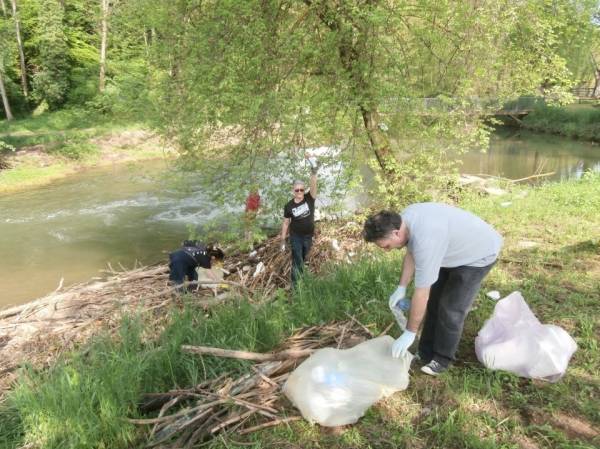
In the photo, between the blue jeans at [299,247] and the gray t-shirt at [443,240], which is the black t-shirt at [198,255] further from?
the gray t-shirt at [443,240]

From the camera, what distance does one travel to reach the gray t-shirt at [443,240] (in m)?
2.59

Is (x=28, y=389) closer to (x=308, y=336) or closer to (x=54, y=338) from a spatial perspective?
(x=308, y=336)

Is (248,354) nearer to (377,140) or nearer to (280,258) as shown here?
(280,258)

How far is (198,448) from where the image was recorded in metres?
2.59

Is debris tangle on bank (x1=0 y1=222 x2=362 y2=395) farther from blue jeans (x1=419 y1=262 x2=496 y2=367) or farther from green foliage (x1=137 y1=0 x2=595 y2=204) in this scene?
blue jeans (x1=419 y1=262 x2=496 y2=367)

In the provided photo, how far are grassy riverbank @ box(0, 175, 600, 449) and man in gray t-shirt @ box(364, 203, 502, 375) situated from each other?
290 millimetres

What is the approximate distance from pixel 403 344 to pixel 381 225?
0.82 m

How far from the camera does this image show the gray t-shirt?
8.50 ft

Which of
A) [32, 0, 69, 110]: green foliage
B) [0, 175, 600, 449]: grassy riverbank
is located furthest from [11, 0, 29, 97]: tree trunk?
[0, 175, 600, 449]: grassy riverbank

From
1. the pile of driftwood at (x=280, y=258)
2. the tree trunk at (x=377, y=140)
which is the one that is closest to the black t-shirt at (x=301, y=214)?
the pile of driftwood at (x=280, y=258)

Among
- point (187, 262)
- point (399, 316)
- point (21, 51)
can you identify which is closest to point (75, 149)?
point (21, 51)

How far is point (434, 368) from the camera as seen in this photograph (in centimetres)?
306

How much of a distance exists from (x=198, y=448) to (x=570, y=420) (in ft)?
7.16

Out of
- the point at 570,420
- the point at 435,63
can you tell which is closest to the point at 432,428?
the point at 570,420
